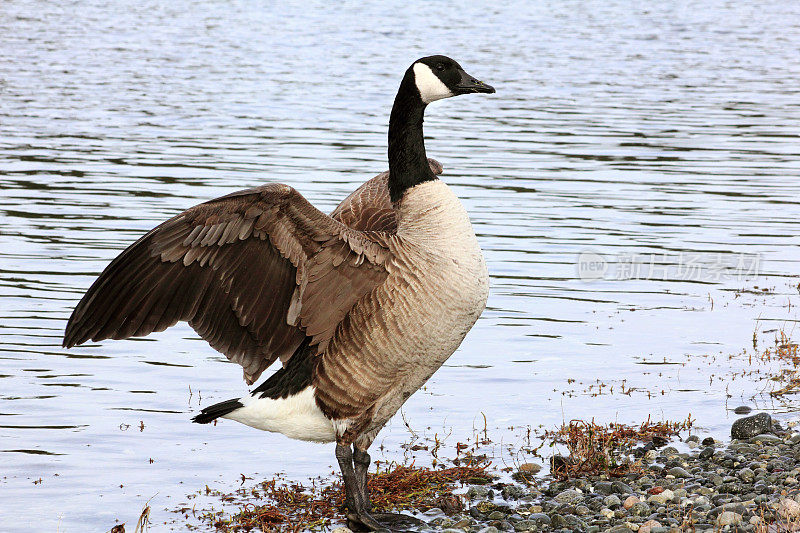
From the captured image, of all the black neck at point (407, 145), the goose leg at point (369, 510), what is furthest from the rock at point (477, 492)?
the black neck at point (407, 145)

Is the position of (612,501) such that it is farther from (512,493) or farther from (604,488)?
(512,493)

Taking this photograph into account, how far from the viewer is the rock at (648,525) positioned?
6.77 metres

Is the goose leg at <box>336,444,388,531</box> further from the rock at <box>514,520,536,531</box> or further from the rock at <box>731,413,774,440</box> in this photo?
the rock at <box>731,413,774,440</box>

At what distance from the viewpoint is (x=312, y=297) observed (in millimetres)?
7090

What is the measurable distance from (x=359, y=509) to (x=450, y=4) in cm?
4903

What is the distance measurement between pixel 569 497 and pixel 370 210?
2.56 metres

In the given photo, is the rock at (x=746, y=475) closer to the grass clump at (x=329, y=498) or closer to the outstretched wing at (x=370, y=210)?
the grass clump at (x=329, y=498)

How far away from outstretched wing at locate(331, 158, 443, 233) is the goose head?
91 cm

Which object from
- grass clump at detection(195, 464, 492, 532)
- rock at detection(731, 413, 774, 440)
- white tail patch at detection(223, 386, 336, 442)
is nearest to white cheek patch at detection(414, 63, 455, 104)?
white tail patch at detection(223, 386, 336, 442)

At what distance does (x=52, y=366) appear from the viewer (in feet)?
34.6

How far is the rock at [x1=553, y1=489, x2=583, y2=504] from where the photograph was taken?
750cm

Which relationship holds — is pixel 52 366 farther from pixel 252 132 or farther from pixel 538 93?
pixel 538 93

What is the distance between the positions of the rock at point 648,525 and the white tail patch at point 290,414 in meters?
2.10

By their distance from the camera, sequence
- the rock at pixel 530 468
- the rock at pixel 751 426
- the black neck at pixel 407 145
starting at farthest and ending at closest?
the rock at pixel 751 426, the rock at pixel 530 468, the black neck at pixel 407 145
